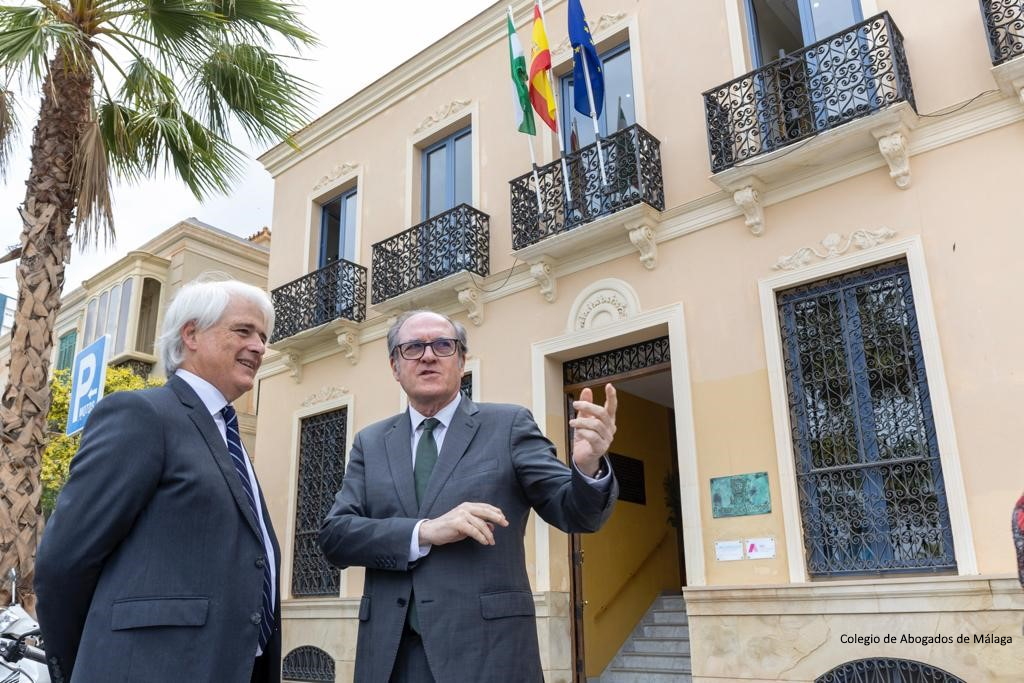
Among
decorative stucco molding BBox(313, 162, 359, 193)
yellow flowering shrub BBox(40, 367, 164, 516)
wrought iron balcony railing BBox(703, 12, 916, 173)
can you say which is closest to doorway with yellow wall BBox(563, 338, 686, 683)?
wrought iron balcony railing BBox(703, 12, 916, 173)

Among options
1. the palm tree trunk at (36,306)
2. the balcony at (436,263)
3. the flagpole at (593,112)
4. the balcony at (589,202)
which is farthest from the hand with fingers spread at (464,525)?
the balcony at (436,263)

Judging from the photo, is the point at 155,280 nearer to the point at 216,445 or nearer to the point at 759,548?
the point at 759,548

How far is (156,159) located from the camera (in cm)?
908

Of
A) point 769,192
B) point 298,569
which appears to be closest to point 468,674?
point 769,192

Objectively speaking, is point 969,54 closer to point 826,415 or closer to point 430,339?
point 826,415

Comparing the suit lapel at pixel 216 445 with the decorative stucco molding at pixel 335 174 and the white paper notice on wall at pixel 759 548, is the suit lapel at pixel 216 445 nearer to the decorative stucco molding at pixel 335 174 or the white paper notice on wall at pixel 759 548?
the white paper notice on wall at pixel 759 548

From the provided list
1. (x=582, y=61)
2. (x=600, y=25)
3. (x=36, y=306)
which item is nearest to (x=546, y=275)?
(x=582, y=61)

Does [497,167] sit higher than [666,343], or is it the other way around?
[497,167]

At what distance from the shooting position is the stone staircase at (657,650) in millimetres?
9047

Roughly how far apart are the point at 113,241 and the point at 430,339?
6619 mm

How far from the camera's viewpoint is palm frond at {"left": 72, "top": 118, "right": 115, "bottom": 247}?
7.60 metres

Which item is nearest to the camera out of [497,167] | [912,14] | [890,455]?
[890,455]

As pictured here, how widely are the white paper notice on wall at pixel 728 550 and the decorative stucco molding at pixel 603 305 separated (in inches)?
99.7

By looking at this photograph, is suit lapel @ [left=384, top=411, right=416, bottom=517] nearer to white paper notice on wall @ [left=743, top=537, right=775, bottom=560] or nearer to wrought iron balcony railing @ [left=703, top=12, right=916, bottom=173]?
white paper notice on wall @ [left=743, top=537, right=775, bottom=560]
